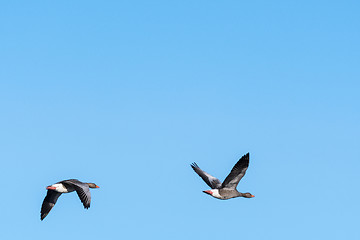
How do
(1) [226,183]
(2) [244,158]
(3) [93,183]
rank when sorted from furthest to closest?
(3) [93,183]
(1) [226,183]
(2) [244,158]

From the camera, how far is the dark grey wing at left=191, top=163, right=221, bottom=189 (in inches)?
1625

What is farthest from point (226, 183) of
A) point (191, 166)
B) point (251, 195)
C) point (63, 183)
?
point (63, 183)

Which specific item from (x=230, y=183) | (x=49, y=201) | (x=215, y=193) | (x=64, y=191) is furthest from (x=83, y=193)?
(x=230, y=183)

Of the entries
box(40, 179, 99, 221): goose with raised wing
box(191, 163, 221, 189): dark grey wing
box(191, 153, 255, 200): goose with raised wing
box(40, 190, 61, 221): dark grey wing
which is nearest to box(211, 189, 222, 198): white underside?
box(191, 153, 255, 200): goose with raised wing

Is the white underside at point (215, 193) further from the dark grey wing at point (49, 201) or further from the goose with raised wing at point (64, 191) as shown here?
the dark grey wing at point (49, 201)

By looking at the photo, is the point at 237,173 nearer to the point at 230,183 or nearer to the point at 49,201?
the point at 230,183

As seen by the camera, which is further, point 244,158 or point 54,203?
point 54,203

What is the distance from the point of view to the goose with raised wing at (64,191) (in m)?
35.6

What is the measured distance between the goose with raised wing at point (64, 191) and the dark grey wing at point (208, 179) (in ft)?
23.6

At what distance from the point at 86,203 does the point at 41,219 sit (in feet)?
20.2

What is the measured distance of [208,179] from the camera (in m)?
42.2

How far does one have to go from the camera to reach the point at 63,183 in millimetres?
39094

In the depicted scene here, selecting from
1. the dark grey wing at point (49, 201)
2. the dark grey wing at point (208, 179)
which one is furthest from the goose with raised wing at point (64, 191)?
the dark grey wing at point (208, 179)

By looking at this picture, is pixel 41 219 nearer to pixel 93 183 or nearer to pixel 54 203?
pixel 54 203
